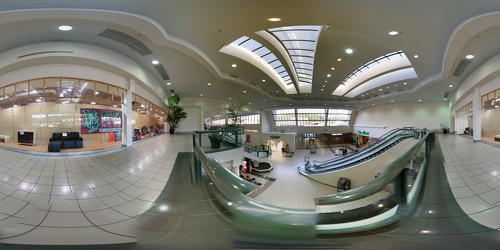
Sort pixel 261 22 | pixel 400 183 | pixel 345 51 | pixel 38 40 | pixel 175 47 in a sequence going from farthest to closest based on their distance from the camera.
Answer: pixel 345 51
pixel 175 47
pixel 261 22
pixel 38 40
pixel 400 183

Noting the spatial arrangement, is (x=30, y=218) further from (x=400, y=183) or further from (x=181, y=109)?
(x=181, y=109)

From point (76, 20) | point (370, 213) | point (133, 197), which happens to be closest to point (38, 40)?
point (76, 20)

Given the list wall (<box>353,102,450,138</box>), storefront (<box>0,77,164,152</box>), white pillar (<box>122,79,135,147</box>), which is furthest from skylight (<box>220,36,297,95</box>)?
wall (<box>353,102,450,138</box>)

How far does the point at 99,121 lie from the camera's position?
133 centimetres

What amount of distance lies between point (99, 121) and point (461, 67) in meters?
9.24

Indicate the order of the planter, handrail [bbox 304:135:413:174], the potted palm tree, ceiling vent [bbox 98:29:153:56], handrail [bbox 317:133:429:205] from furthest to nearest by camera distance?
handrail [bbox 304:135:413:174]
the potted palm tree
the planter
ceiling vent [bbox 98:29:153:56]
handrail [bbox 317:133:429:205]

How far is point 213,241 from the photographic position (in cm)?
69

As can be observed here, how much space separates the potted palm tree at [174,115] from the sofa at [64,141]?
2.04 meters

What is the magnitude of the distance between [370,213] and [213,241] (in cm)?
86

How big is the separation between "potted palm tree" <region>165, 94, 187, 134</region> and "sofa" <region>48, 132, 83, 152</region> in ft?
6.68

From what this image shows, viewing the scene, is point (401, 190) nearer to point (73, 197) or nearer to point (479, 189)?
point (479, 189)

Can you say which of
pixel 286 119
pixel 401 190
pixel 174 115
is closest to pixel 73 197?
pixel 401 190

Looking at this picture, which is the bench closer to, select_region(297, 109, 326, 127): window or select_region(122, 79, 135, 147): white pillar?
select_region(122, 79, 135, 147): white pillar

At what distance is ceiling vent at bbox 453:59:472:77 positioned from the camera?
17.0 ft
